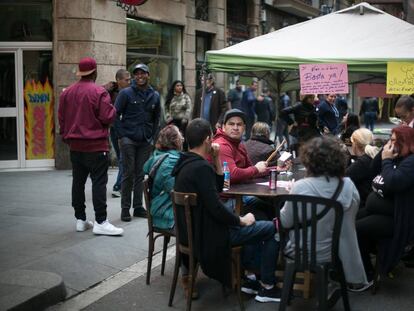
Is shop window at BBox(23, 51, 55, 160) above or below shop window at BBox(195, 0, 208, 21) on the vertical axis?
below

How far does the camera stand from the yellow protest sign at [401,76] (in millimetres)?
6551

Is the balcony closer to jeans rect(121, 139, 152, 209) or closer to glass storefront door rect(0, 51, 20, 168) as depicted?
glass storefront door rect(0, 51, 20, 168)

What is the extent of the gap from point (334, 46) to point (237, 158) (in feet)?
6.85

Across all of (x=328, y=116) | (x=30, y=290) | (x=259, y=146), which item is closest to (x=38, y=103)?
(x=328, y=116)

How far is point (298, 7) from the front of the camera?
25.2 meters

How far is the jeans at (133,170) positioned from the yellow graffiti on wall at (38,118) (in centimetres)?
477

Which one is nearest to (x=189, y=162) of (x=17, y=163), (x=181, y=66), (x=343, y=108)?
(x=17, y=163)

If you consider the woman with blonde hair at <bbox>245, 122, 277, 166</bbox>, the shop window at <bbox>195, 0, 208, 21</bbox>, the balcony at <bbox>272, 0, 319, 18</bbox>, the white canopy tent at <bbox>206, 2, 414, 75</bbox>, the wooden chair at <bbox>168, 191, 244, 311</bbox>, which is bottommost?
the wooden chair at <bbox>168, 191, 244, 311</bbox>

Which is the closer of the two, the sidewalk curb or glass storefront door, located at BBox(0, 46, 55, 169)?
the sidewalk curb

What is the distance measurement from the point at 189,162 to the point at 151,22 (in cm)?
1044

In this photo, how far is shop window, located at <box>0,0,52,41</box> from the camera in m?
11.9

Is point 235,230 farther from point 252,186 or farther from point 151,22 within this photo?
point 151,22

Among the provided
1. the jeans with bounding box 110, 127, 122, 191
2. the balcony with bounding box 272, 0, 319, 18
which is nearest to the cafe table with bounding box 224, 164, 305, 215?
the jeans with bounding box 110, 127, 122, 191

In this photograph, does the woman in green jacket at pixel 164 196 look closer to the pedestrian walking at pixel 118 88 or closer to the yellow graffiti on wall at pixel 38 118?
the pedestrian walking at pixel 118 88
